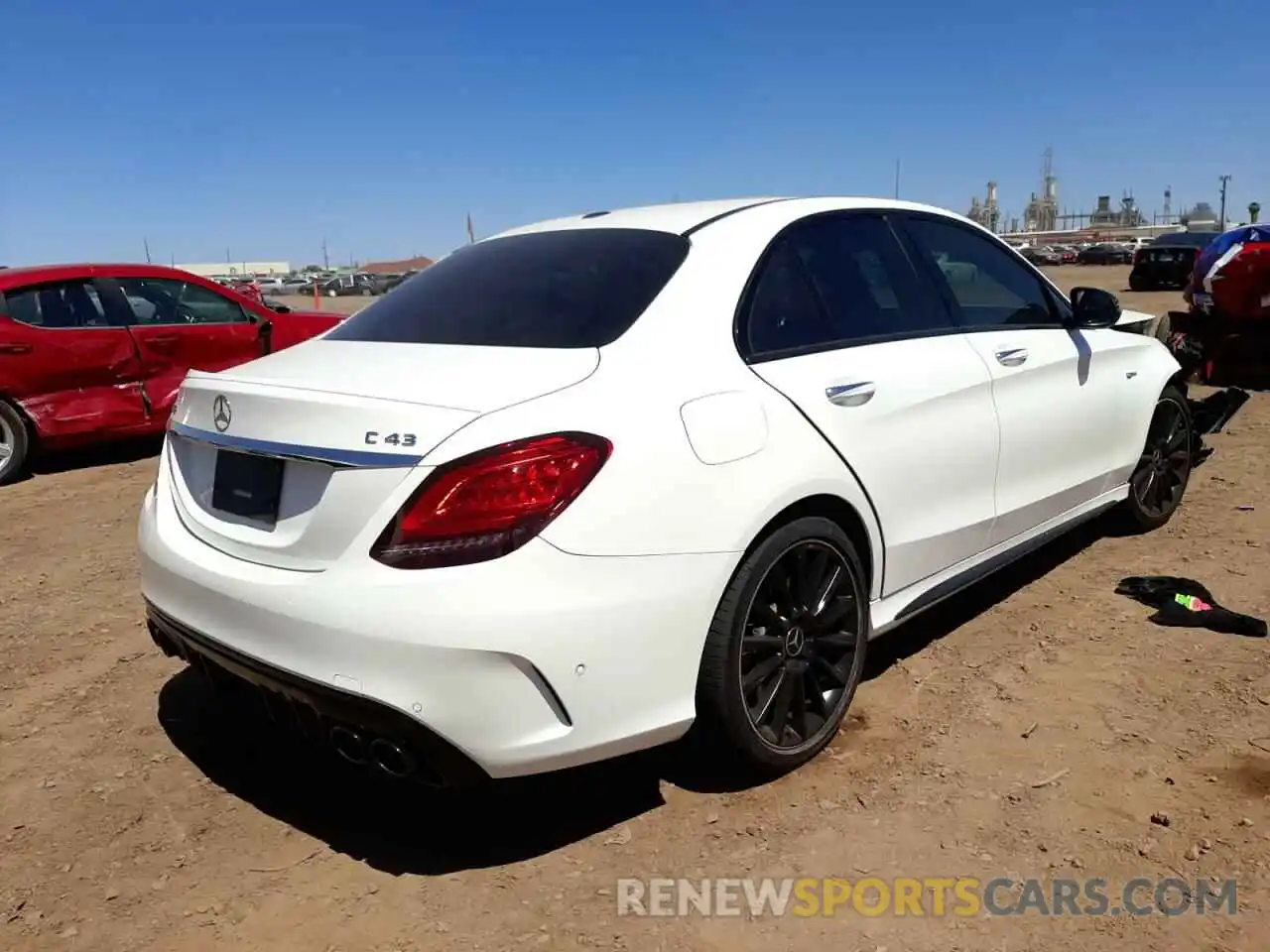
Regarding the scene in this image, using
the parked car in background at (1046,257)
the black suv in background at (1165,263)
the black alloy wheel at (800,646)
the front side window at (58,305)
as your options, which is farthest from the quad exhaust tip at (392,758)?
the parked car in background at (1046,257)

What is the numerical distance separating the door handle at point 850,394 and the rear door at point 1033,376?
80 cm

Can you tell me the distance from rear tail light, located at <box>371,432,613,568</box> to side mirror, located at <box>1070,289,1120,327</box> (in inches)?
119

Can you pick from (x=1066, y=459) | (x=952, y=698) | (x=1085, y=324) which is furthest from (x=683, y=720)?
(x=1085, y=324)

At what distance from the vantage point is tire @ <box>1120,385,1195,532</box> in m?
5.03

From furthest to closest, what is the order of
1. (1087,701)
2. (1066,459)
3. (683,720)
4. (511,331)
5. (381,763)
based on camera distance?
(1066,459)
(1087,701)
(511,331)
(683,720)
(381,763)

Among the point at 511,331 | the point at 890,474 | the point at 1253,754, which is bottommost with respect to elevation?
the point at 1253,754

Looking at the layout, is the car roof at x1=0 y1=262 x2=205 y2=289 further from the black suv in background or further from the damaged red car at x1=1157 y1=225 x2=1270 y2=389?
the black suv in background

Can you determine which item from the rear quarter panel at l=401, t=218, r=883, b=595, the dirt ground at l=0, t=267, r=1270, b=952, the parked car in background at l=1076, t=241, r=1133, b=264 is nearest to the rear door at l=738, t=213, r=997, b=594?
the rear quarter panel at l=401, t=218, r=883, b=595

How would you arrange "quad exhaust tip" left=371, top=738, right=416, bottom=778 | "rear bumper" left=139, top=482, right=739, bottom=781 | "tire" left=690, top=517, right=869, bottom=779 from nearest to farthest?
"rear bumper" left=139, top=482, right=739, bottom=781 < "quad exhaust tip" left=371, top=738, right=416, bottom=778 < "tire" left=690, top=517, right=869, bottom=779

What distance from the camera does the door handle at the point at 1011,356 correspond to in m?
3.84

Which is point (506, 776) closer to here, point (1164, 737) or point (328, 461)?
point (328, 461)

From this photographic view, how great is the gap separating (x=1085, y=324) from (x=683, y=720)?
2828 mm

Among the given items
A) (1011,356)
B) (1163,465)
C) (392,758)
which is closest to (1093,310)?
(1011,356)

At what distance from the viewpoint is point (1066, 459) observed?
13.9 feet
